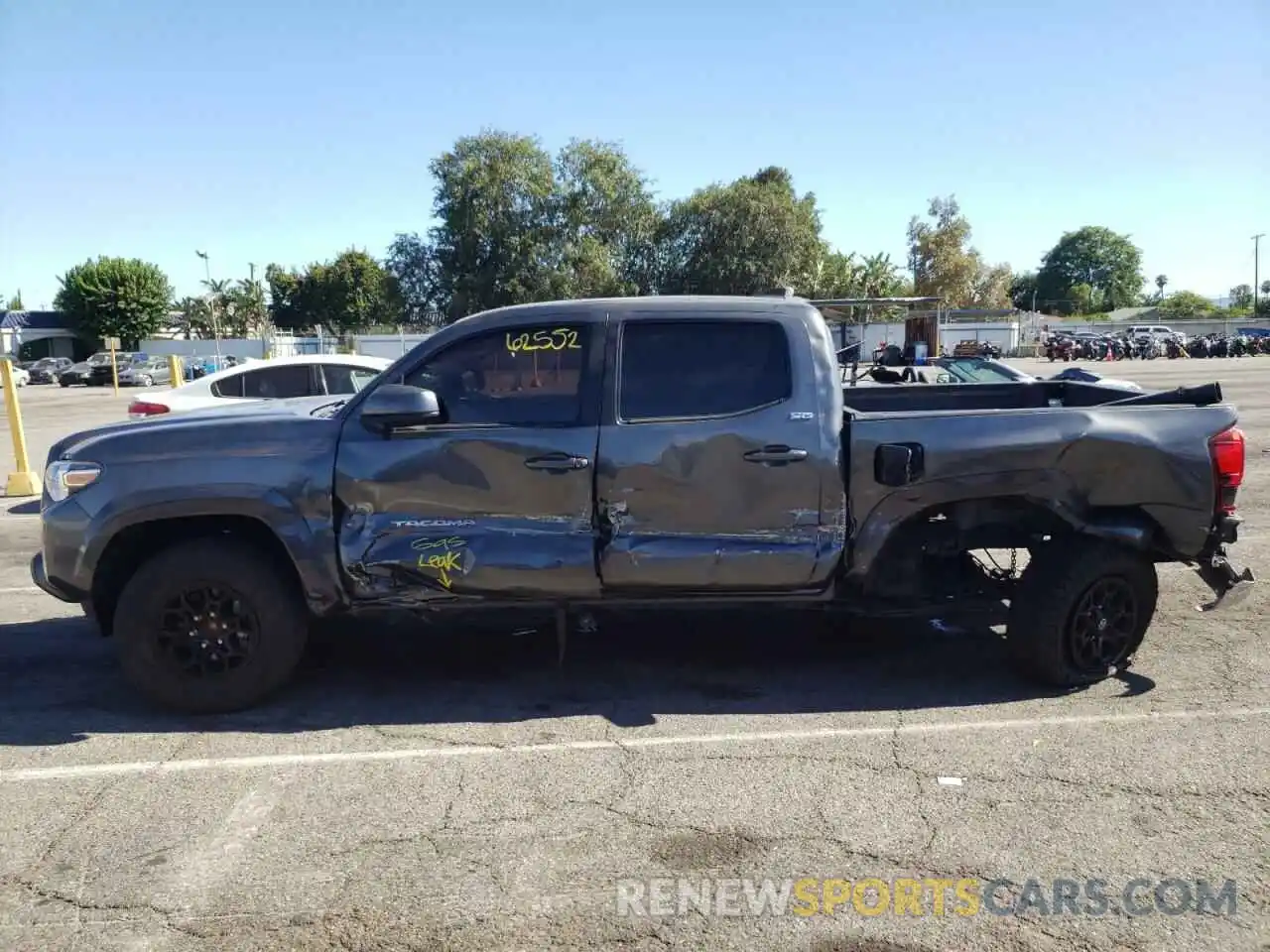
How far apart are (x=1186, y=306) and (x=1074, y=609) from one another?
110 metres

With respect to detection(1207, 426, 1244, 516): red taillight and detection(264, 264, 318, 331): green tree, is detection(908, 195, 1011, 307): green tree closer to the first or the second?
detection(264, 264, 318, 331): green tree

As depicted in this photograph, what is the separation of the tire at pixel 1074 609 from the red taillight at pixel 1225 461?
0.48 metres

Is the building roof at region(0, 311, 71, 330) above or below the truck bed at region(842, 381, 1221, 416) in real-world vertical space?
above

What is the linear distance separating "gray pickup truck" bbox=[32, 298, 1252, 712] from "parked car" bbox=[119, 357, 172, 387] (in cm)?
4497

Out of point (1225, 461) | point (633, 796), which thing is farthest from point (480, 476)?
point (1225, 461)

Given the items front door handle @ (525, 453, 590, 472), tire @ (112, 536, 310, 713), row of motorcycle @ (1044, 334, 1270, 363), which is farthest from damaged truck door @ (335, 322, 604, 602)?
row of motorcycle @ (1044, 334, 1270, 363)

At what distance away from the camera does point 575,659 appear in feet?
18.2

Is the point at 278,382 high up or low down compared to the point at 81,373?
up

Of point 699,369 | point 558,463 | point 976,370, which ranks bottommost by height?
point 976,370

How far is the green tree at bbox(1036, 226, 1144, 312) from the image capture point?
125 m

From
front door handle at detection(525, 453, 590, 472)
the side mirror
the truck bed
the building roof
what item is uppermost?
the building roof

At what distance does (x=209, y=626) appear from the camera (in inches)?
187

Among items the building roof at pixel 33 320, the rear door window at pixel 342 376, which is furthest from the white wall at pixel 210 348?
the rear door window at pixel 342 376

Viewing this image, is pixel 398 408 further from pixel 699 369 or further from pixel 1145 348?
pixel 1145 348
